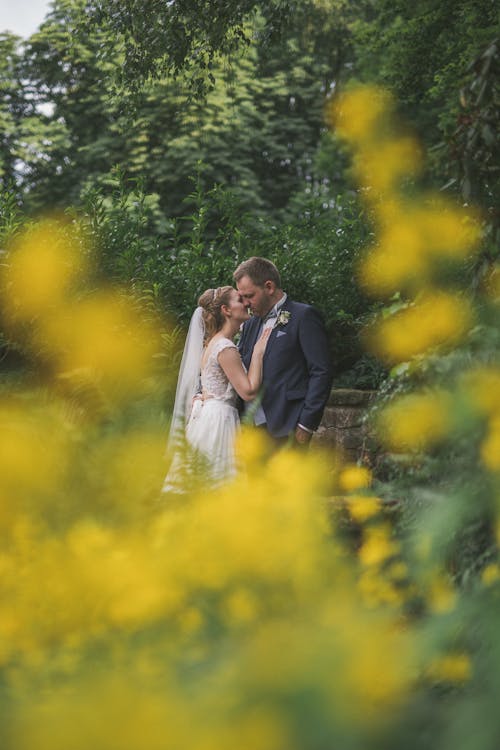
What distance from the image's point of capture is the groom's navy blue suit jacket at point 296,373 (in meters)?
5.23

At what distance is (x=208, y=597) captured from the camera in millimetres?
1225

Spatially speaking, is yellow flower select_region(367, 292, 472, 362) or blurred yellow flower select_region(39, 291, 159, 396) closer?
blurred yellow flower select_region(39, 291, 159, 396)

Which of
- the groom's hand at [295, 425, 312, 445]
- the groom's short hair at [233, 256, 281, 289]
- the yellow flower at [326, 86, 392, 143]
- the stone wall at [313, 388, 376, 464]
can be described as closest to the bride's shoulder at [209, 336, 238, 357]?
the groom's short hair at [233, 256, 281, 289]

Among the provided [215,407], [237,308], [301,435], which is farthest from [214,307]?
[301,435]

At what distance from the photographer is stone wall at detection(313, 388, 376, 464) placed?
7410 mm

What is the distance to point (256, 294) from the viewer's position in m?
5.38

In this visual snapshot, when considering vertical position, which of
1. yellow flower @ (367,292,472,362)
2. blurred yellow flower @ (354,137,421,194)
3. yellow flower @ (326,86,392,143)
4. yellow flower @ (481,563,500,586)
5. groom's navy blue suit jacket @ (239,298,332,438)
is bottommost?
yellow flower @ (481,563,500,586)

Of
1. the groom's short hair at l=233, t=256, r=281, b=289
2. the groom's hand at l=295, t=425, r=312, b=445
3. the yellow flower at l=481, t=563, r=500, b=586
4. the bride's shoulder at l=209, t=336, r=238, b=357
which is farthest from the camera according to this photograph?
the bride's shoulder at l=209, t=336, r=238, b=357

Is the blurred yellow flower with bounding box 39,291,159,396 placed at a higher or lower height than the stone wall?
lower

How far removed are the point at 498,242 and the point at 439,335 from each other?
342 millimetres

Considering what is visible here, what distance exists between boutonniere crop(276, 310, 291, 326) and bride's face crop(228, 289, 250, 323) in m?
0.30

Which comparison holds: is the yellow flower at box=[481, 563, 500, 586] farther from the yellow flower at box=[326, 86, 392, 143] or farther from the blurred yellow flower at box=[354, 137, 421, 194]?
the yellow flower at box=[326, 86, 392, 143]

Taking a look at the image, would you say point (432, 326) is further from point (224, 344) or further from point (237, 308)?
point (237, 308)

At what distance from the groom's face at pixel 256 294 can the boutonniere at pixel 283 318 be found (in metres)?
0.11
